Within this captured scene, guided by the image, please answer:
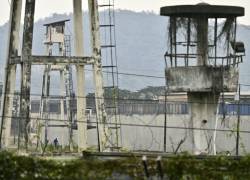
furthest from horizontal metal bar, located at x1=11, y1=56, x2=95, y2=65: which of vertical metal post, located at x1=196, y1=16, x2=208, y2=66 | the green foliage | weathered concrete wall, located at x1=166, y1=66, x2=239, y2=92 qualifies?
the green foliage

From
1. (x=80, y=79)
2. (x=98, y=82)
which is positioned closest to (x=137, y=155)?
(x=98, y=82)

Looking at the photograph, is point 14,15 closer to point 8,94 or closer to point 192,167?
point 8,94

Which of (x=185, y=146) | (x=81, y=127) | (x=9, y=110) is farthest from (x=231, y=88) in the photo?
(x=185, y=146)

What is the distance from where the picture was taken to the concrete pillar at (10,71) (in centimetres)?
2588

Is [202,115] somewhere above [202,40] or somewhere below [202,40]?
below

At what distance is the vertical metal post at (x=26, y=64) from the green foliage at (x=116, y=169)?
11.1 metres

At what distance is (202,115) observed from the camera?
3011 cm

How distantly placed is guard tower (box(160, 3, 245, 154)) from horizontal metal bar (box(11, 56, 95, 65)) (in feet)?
13.5

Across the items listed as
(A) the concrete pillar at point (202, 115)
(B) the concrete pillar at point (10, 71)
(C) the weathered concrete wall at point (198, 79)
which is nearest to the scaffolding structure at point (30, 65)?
(B) the concrete pillar at point (10, 71)

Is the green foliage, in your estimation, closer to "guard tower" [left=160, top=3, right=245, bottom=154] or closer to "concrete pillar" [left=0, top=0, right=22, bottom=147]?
"concrete pillar" [left=0, top=0, right=22, bottom=147]

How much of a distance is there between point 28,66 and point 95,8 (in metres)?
3.81

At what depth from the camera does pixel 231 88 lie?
1183 inches

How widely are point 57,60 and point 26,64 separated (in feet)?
5.11

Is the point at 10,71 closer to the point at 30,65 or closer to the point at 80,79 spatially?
the point at 30,65
